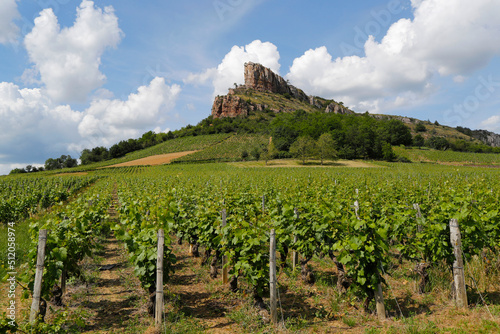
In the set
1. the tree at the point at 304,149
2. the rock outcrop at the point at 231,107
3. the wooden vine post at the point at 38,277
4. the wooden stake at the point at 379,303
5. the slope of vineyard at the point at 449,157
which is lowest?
the wooden stake at the point at 379,303

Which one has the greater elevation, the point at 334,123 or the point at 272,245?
the point at 334,123

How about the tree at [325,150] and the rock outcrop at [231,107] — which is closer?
the tree at [325,150]

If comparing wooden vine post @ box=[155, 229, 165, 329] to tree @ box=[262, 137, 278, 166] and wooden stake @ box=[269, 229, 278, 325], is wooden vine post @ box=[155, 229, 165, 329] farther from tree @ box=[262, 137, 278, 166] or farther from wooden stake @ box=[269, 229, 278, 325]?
tree @ box=[262, 137, 278, 166]

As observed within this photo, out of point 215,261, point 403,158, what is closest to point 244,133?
point 403,158

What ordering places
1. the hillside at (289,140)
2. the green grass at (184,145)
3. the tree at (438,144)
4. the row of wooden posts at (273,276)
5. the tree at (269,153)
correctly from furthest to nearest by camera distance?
the tree at (438,144), the green grass at (184,145), the hillside at (289,140), the tree at (269,153), the row of wooden posts at (273,276)

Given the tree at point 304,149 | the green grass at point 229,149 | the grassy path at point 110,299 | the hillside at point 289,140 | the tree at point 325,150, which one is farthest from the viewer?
the green grass at point 229,149

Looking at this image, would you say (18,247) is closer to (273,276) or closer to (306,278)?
(273,276)

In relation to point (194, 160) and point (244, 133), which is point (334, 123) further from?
point (194, 160)

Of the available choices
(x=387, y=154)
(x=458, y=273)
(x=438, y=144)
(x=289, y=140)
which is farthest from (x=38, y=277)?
(x=438, y=144)

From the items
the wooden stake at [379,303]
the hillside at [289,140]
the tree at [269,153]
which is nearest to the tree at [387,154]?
the hillside at [289,140]

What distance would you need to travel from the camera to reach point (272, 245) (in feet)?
16.2

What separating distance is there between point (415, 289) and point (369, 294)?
166 cm

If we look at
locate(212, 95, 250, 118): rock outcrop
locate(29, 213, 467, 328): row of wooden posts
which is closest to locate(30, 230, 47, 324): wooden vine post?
locate(29, 213, 467, 328): row of wooden posts

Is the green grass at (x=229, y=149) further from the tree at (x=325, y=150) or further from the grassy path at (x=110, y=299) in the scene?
the grassy path at (x=110, y=299)
